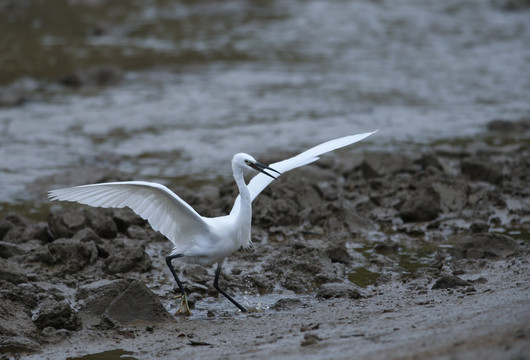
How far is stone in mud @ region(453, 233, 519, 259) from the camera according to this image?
25.8 ft

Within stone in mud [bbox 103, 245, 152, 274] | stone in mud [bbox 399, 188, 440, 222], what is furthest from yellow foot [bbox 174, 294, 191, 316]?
stone in mud [bbox 399, 188, 440, 222]

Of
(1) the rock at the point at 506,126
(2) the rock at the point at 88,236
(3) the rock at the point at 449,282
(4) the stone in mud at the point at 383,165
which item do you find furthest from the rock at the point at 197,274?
(1) the rock at the point at 506,126

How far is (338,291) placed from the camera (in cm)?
711

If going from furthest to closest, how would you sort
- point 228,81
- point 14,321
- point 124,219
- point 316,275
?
point 228,81 < point 124,219 < point 316,275 < point 14,321

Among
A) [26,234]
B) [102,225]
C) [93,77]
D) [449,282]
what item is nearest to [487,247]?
[449,282]

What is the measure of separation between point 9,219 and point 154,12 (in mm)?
21371

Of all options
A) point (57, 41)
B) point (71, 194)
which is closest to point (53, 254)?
point (71, 194)

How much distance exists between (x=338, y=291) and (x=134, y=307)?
74.4 inches

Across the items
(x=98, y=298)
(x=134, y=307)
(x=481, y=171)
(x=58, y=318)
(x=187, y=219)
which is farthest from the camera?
(x=481, y=171)

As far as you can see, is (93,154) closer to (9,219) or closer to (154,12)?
(9,219)

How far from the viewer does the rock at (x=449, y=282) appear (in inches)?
273

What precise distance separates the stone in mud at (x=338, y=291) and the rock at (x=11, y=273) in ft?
9.24

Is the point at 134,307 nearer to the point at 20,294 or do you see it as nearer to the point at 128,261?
the point at 20,294

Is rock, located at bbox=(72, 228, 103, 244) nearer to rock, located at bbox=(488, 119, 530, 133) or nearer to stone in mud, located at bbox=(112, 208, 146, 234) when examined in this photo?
stone in mud, located at bbox=(112, 208, 146, 234)
